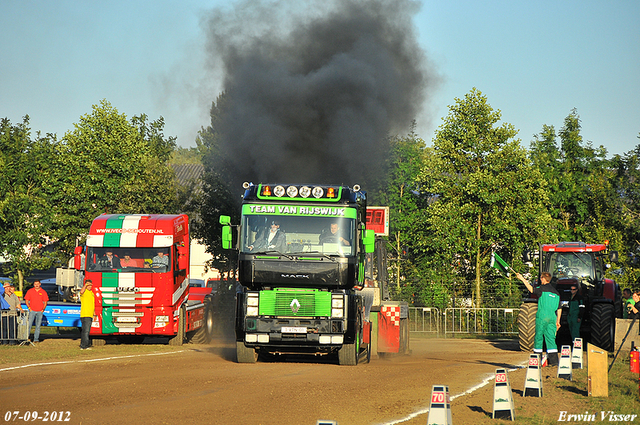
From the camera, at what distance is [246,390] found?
1114 cm

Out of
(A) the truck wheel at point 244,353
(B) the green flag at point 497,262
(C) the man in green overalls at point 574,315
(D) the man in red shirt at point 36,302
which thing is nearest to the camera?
(A) the truck wheel at point 244,353

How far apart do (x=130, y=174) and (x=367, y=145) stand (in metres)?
12.1

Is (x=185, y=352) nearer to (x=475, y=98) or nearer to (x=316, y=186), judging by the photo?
(x=316, y=186)

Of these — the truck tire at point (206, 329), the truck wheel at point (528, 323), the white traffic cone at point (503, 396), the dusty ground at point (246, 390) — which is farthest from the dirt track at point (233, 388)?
the truck tire at point (206, 329)

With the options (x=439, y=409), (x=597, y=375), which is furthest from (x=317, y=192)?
(x=439, y=409)

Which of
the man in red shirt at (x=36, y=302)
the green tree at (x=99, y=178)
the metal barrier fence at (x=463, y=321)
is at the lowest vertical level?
the metal barrier fence at (x=463, y=321)

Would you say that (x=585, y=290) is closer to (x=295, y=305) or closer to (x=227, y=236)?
(x=295, y=305)

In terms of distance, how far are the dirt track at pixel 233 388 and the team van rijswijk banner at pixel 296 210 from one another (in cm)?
296

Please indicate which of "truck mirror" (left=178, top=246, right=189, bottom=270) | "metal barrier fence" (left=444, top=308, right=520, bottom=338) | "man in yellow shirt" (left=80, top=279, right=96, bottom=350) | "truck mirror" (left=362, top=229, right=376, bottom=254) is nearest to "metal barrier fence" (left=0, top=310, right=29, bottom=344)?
"man in yellow shirt" (left=80, top=279, right=96, bottom=350)

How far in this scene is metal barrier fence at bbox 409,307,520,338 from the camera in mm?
28297

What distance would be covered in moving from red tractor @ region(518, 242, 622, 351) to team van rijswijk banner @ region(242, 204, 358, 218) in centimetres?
687

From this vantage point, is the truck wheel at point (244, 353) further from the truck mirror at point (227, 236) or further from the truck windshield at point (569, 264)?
the truck windshield at point (569, 264)

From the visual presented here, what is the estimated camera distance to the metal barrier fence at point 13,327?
19.1 metres

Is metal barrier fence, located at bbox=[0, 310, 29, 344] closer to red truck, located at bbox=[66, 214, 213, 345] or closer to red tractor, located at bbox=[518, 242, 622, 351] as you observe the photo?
red truck, located at bbox=[66, 214, 213, 345]
